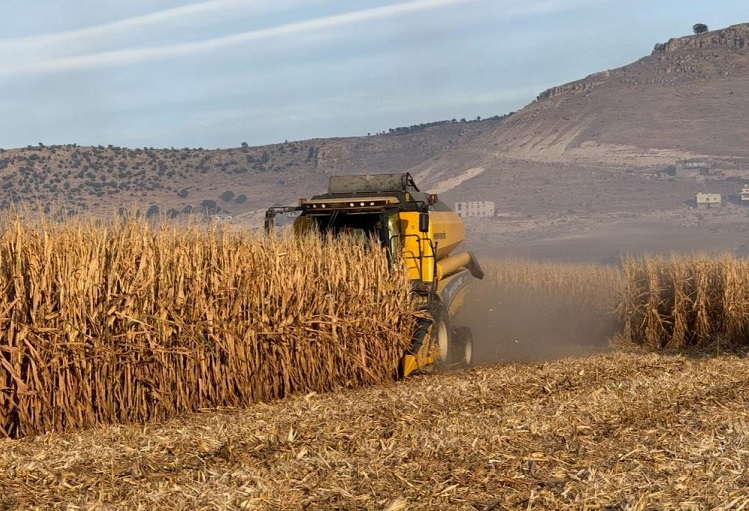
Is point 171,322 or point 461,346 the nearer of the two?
point 171,322

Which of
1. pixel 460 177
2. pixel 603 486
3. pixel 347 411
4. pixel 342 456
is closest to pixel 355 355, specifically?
pixel 347 411

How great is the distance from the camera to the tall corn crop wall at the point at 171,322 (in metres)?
9.67

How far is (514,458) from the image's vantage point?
7648 millimetres

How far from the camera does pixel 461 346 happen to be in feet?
51.9

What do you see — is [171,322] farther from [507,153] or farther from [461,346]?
[507,153]

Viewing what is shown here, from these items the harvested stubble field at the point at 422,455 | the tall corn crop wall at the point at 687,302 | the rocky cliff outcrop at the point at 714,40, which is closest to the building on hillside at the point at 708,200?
the rocky cliff outcrop at the point at 714,40

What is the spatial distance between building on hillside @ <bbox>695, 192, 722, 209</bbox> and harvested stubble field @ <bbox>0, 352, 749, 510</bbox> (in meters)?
94.5

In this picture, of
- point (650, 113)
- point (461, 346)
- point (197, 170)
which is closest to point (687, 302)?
point (461, 346)

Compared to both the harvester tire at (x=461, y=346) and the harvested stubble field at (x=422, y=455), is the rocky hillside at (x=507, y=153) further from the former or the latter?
the harvested stubble field at (x=422, y=455)

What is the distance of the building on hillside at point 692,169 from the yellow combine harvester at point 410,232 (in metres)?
106

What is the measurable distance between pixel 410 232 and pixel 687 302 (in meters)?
6.46

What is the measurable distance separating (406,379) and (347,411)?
Result: 344cm

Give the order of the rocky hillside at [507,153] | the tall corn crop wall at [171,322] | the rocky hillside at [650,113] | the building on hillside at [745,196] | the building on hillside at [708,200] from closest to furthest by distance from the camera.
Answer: the tall corn crop wall at [171,322], the building on hillside at [708,200], the building on hillside at [745,196], the rocky hillside at [507,153], the rocky hillside at [650,113]

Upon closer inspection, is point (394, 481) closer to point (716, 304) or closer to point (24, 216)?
point (24, 216)
